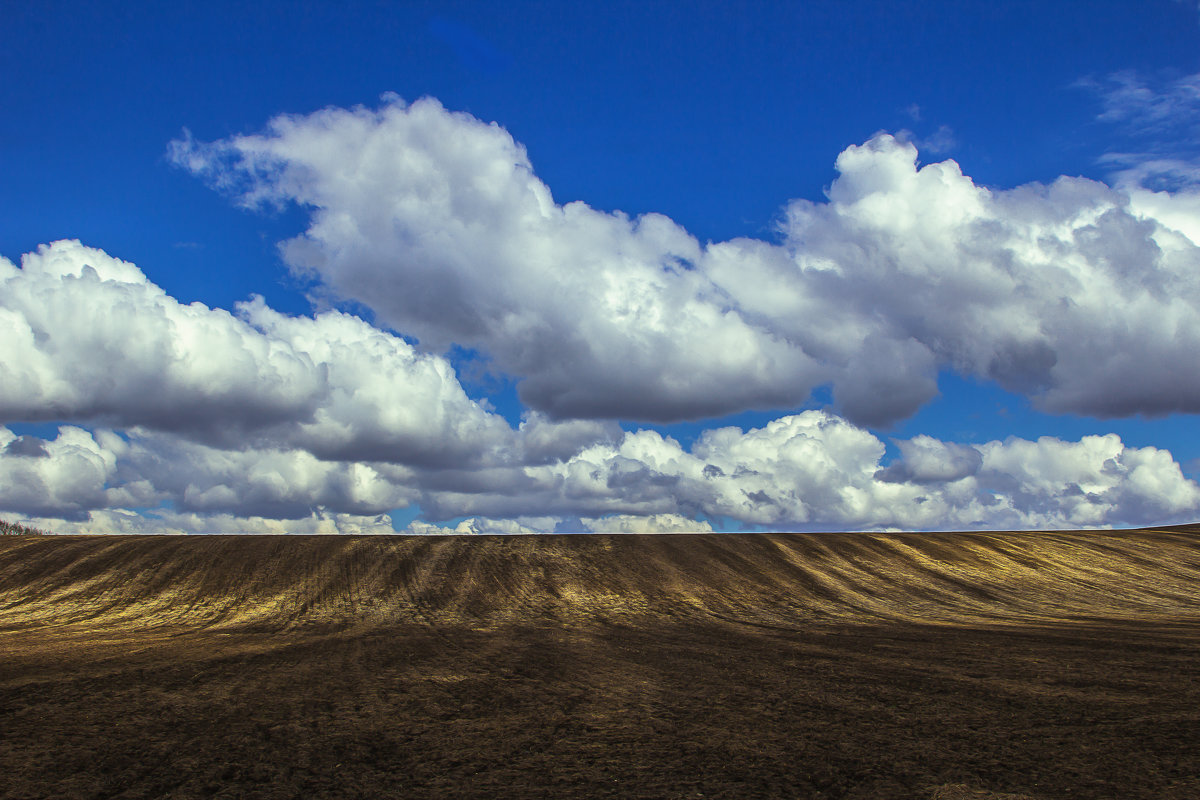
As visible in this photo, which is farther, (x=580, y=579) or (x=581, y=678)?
(x=580, y=579)

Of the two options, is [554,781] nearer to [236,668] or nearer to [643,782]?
[643,782]

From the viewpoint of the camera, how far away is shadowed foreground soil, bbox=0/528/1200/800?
421 inches

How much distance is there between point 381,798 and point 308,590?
1169 inches

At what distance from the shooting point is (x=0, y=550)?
44.6m

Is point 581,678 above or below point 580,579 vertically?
below

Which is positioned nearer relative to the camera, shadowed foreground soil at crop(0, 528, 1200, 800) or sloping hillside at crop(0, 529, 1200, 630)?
shadowed foreground soil at crop(0, 528, 1200, 800)

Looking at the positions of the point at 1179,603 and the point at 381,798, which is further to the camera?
the point at 1179,603

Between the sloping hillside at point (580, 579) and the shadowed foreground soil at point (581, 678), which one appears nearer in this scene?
the shadowed foreground soil at point (581, 678)

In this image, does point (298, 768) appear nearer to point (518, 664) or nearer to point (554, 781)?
point (554, 781)

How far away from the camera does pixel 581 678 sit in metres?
18.3

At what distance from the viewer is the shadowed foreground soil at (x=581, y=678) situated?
10695 mm

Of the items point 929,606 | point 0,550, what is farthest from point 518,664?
point 0,550

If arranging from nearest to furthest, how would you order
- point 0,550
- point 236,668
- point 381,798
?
point 381,798, point 236,668, point 0,550

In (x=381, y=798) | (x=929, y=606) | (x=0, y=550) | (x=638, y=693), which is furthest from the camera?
(x=0, y=550)
